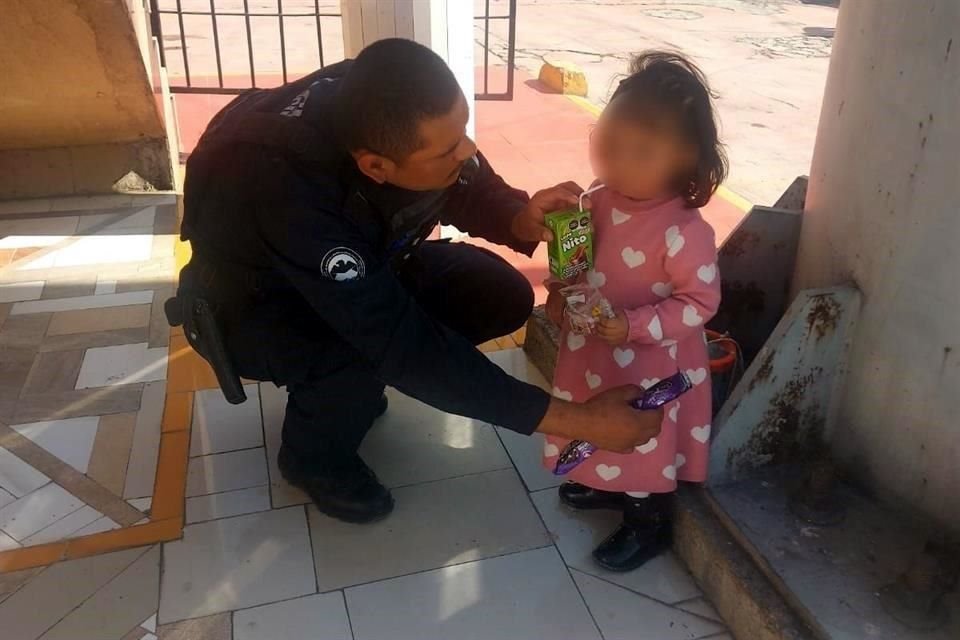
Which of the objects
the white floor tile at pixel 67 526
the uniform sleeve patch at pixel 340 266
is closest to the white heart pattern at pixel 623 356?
the uniform sleeve patch at pixel 340 266

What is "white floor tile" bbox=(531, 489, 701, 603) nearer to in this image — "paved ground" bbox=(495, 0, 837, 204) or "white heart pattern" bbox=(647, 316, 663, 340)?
"white heart pattern" bbox=(647, 316, 663, 340)

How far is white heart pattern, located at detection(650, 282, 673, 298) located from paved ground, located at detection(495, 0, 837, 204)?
2.45 metres

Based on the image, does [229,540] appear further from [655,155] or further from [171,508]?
[655,155]

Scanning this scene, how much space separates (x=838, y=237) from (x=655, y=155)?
1.96 feet

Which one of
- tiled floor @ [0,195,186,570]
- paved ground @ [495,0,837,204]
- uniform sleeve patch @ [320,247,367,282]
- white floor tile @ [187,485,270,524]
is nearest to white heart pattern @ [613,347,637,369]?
uniform sleeve patch @ [320,247,367,282]

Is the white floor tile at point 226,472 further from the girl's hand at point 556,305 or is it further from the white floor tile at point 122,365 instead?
the girl's hand at point 556,305

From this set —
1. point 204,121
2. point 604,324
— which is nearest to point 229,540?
point 604,324

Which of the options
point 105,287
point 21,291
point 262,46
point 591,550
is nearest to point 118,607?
point 591,550

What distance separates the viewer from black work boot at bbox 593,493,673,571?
211cm

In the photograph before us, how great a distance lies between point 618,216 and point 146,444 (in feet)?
5.07

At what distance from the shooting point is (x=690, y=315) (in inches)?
72.1

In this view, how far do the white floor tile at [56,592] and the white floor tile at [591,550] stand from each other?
1.00 metres

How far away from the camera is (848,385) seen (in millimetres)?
2088

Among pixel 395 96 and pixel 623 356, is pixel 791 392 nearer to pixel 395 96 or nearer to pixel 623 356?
pixel 623 356
